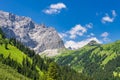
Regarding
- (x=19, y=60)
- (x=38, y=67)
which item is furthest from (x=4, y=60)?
(x=38, y=67)

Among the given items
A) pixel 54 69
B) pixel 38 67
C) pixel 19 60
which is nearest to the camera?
pixel 54 69

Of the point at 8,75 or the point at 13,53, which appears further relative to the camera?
the point at 13,53

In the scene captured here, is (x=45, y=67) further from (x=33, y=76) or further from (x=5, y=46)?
(x=33, y=76)

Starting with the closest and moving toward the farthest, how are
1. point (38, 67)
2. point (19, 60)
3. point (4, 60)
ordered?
point (4, 60)
point (19, 60)
point (38, 67)

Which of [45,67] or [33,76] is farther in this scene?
[45,67]

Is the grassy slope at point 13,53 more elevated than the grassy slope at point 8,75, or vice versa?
the grassy slope at point 13,53

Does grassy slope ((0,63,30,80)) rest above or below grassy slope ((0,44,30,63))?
below

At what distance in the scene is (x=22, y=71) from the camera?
15075 cm

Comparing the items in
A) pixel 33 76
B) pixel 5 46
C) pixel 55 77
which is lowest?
pixel 55 77

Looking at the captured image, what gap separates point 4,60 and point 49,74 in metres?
72.9

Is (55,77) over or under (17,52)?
under

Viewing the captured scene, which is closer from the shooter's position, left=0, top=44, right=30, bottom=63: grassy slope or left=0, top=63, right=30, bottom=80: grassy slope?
left=0, top=63, right=30, bottom=80: grassy slope

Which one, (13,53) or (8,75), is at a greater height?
(13,53)

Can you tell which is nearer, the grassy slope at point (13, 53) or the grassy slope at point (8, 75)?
the grassy slope at point (8, 75)
